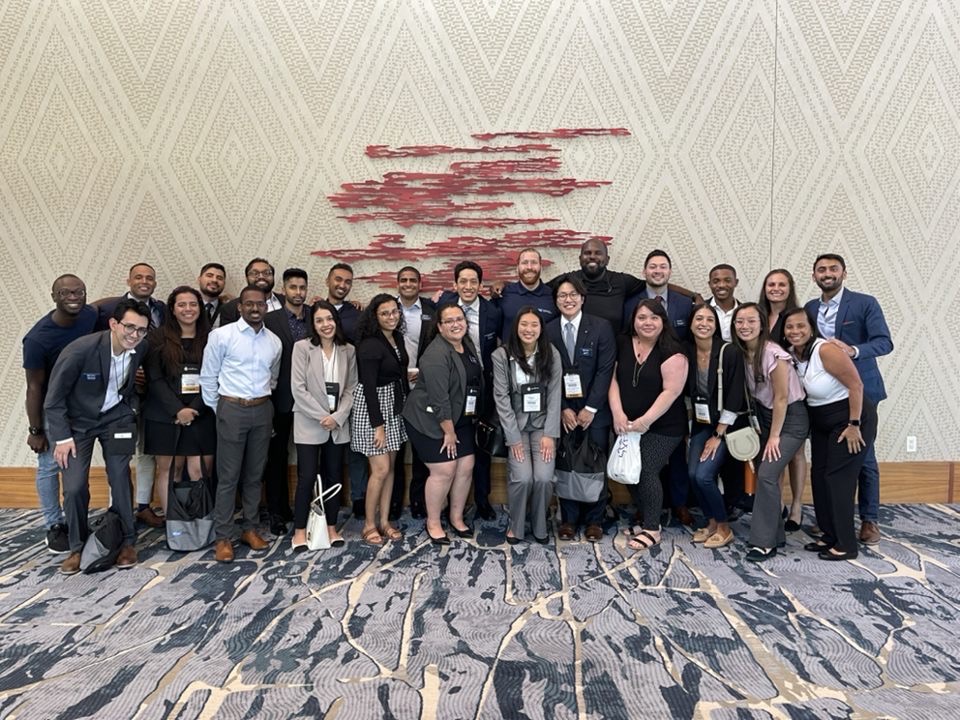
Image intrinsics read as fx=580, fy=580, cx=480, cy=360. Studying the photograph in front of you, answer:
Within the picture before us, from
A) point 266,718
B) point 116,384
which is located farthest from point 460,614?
point 116,384

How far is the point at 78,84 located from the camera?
4434mm

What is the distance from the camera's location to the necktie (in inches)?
142

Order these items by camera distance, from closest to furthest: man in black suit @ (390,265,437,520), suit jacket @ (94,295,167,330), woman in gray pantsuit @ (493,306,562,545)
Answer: woman in gray pantsuit @ (493,306,562,545), suit jacket @ (94,295,167,330), man in black suit @ (390,265,437,520)

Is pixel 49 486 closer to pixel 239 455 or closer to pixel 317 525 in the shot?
pixel 239 455

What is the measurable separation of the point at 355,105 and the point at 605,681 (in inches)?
162

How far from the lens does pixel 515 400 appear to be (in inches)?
139

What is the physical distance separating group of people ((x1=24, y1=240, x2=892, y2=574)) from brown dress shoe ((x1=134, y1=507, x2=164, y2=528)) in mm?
410

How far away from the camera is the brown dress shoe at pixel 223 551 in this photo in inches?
132

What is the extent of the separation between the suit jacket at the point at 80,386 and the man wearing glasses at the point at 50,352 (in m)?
0.32

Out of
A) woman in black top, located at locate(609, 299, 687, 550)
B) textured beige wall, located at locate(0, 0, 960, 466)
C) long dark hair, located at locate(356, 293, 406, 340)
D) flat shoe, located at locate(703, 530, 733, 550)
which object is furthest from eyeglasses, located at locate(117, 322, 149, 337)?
flat shoe, located at locate(703, 530, 733, 550)

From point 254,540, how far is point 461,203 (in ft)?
9.17

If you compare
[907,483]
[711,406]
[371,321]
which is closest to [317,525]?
[371,321]

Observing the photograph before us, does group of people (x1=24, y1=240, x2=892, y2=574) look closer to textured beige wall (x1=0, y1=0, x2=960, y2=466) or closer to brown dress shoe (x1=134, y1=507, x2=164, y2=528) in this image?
brown dress shoe (x1=134, y1=507, x2=164, y2=528)

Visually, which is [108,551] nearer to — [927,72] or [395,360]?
[395,360]
